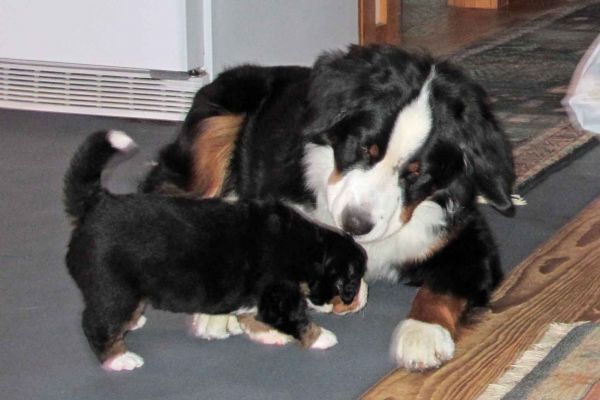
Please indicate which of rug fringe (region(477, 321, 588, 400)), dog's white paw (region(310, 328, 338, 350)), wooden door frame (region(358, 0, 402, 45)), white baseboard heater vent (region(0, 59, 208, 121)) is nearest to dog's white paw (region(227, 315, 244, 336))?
dog's white paw (region(310, 328, 338, 350))

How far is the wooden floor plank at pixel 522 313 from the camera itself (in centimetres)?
227

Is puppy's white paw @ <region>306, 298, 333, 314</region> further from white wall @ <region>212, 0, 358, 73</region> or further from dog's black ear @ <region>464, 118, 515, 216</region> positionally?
white wall @ <region>212, 0, 358, 73</region>

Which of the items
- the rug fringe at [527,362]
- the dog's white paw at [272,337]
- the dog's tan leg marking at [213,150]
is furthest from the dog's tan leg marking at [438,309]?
the dog's tan leg marking at [213,150]

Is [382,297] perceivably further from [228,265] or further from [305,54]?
[305,54]

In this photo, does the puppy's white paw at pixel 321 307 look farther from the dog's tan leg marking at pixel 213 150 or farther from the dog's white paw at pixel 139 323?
the dog's tan leg marking at pixel 213 150

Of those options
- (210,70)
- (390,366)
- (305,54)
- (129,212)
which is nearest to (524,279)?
(390,366)

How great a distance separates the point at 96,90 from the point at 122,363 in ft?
7.63

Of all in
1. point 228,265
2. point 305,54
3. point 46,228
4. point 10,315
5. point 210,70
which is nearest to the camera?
point 228,265

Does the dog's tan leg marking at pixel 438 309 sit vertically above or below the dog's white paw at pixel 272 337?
above

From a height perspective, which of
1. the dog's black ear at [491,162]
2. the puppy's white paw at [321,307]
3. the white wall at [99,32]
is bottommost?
the puppy's white paw at [321,307]

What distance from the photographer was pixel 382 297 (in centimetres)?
279

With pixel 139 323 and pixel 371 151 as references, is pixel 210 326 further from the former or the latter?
pixel 371 151

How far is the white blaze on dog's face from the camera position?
237 cm

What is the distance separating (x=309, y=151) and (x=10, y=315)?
2.71ft
